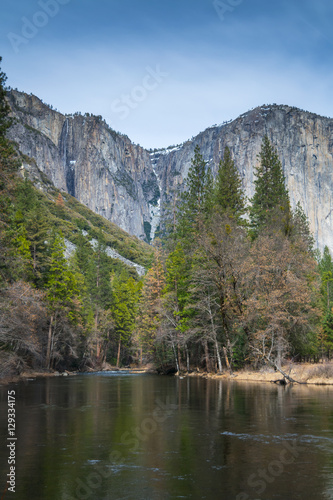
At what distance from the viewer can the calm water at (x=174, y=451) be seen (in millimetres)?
9008

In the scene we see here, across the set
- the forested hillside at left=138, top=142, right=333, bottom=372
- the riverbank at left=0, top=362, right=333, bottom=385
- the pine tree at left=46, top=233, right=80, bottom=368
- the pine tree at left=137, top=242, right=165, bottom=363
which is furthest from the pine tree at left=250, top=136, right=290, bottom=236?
the pine tree at left=46, top=233, right=80, bottom=368

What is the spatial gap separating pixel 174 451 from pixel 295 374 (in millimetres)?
24769

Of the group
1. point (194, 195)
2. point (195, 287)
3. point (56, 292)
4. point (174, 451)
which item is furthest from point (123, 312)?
point (174, 451)

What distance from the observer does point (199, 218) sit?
49.8 m

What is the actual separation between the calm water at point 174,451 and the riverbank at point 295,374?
457 inches

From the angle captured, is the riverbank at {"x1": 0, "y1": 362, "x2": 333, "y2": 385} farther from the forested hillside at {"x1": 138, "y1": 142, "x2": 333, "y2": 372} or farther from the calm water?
the calm water

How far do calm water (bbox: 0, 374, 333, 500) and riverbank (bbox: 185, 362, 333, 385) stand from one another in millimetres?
11597

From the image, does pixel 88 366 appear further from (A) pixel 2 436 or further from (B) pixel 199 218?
(A) pixel 2 436

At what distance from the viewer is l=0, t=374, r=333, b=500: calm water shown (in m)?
9.01

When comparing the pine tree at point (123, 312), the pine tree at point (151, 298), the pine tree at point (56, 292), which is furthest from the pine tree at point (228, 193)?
the pine tree at point (123, 312)

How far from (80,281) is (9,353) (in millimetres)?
32177

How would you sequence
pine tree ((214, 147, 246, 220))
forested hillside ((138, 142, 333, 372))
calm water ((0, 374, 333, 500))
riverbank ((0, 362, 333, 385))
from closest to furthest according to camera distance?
calm water ((0, 374, 333, 500)) < riverbank ((0, 362, 333, 385)) < forested hillside ((138, 142, 333, 372)) < pine tree ((214, 147, 246, 220))

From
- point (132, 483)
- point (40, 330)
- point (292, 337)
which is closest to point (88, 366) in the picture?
point (40, 330)

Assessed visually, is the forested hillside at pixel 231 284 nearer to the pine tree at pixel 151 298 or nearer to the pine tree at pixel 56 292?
the pine tree at pixel 151 298
